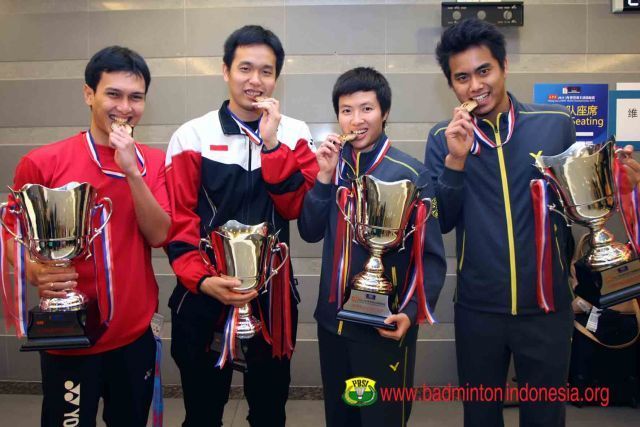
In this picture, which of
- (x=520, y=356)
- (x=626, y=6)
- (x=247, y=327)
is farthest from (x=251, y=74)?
(x=626, y=6)

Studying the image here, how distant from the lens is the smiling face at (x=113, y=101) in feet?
5.95

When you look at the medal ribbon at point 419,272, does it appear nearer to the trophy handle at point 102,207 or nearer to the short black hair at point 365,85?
the short black hair at point 365,85

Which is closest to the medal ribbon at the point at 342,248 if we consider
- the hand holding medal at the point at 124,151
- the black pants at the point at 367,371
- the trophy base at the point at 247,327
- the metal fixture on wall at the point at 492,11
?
the black pants at the point at 367,371

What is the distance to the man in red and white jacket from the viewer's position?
1.82m

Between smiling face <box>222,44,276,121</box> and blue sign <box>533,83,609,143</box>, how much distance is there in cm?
214

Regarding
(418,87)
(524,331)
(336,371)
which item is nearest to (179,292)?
(336,371)

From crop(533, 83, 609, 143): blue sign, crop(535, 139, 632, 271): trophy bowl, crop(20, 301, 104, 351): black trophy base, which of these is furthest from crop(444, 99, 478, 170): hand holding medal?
crop(533, 83, 609, 143): blue sign

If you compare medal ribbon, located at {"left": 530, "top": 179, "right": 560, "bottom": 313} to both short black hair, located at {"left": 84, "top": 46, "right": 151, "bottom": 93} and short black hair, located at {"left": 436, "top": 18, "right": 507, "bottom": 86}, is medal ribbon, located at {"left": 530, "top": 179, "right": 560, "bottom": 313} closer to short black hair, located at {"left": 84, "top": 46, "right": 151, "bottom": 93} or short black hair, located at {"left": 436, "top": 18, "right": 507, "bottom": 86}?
short black hair, located at {"left": 436, "top": 18, "right": 507, "bottom": 86}

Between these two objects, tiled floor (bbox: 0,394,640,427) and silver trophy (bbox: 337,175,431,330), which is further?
tiled floor (bbox: 0,394,640,427)

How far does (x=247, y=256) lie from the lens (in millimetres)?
1769

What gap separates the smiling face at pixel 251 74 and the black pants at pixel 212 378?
2.52 ft

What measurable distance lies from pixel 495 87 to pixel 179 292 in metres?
1.29

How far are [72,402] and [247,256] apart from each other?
2.32 ft

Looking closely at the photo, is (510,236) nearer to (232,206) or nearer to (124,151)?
(232,206)
